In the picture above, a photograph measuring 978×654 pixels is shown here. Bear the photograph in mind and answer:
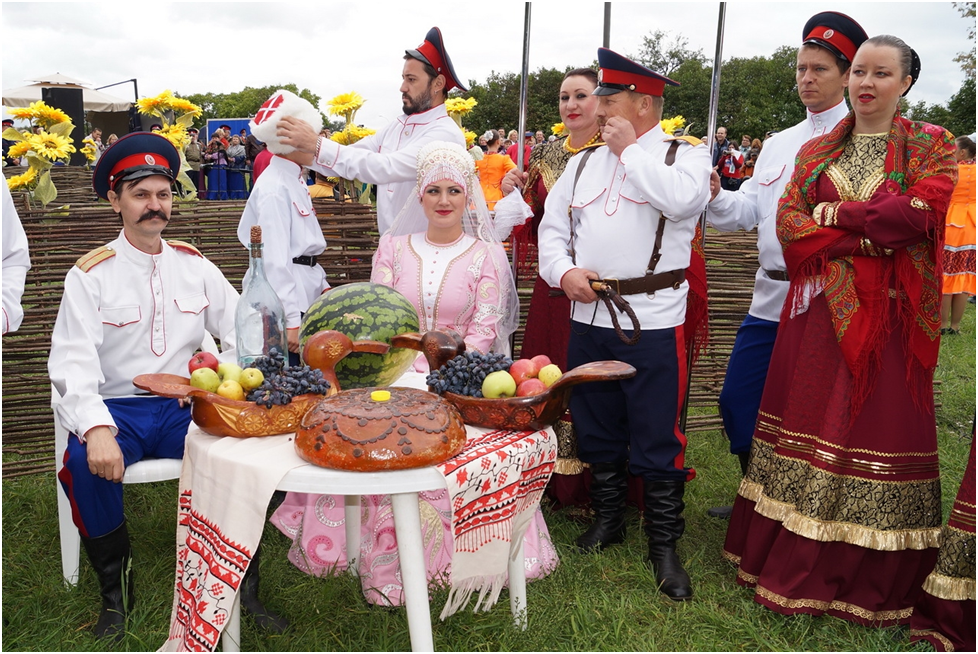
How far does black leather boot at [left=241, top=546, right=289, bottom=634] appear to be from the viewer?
2.84 meters

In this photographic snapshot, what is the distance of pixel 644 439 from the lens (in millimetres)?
3234

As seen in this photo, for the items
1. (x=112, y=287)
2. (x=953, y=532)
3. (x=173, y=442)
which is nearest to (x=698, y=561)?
(x=953, y=532)

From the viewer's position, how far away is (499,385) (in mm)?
2322

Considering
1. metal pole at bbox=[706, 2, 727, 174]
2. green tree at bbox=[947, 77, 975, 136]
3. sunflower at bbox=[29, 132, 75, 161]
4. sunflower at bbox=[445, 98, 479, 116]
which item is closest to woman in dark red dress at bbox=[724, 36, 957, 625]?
green tree at bbox=[947, 77, 975, 136]

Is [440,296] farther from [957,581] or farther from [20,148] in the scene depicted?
[20,148]

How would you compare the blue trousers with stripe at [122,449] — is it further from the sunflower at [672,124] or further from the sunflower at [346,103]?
the sunflower at [672,124]

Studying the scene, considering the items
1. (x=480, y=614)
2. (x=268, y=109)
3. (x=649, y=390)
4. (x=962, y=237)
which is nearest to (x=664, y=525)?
(x=649, y=390)

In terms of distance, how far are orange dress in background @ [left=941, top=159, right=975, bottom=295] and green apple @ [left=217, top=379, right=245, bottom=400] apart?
618 centimetres

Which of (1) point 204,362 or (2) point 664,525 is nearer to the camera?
(1) point 204,362

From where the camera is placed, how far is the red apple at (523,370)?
2389 millimetres

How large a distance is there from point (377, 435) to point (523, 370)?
0.57m

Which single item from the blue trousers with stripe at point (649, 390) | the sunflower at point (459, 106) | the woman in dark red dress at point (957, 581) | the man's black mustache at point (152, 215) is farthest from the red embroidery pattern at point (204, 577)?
the sunflower at point (459, 106)

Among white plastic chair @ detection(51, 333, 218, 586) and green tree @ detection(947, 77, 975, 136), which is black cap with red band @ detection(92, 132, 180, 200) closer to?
white plastic chair @ detection(51, 333, 218, 586)

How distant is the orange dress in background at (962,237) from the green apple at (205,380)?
6228 mm
